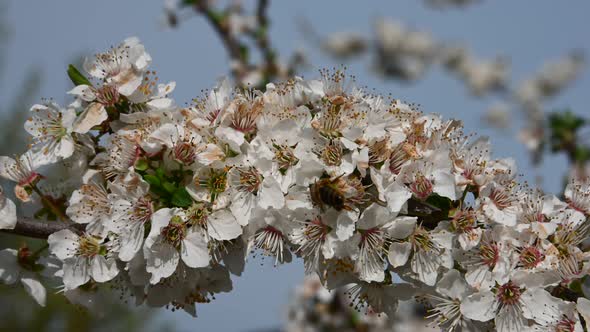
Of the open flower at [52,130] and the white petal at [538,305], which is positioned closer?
the white petal at [538,305]

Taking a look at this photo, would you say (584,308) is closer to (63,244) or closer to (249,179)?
(249,179)

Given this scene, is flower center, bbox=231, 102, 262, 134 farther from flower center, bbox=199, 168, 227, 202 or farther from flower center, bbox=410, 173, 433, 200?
flower center, bbox=410, 173, 433, 200

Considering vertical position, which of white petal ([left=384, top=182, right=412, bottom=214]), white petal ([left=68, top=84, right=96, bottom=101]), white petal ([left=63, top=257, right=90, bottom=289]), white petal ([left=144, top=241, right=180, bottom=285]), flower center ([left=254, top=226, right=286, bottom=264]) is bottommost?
white petal ([left=63, top=257, right=90, bottom=289])

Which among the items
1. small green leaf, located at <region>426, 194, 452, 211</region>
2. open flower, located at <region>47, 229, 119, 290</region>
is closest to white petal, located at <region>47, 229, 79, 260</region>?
open flower, located at <region>47, 229, 119, 290</region>

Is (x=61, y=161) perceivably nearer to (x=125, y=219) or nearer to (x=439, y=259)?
(x=125, y=219)

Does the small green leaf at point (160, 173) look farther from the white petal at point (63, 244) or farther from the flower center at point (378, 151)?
the flower center at point (378, 151)

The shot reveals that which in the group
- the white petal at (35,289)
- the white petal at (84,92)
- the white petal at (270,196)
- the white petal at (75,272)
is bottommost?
the white petal at (35,289)

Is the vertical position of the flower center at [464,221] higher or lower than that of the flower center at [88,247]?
higher

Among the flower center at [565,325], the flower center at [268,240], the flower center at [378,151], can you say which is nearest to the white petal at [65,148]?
the flower center at [268,240]
